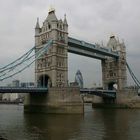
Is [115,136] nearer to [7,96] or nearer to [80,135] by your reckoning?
[80,135]

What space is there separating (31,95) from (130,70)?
136ft

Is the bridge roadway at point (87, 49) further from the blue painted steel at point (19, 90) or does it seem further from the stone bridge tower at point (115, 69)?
the blue painted steel at point (19, 90)

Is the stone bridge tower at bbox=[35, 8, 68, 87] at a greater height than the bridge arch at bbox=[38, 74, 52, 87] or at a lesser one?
greater

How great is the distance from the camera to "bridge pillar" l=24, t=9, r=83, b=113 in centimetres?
5744

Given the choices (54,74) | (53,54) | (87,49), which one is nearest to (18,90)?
(54,74)

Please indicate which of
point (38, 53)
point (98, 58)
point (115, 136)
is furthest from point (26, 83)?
point (115, 136)

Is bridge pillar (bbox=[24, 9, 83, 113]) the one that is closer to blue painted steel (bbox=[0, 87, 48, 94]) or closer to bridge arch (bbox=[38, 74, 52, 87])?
bridge arch (bbox=[38, 74, 52, 87])

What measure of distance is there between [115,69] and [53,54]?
3208 centimetres

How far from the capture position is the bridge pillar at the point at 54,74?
2261 inches

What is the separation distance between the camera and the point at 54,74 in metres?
65.6

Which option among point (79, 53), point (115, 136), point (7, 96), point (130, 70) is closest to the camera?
point (115, 136)

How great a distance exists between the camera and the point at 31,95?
65.2 m

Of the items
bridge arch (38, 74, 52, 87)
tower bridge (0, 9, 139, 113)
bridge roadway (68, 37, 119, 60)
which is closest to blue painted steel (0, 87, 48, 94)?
tower bridge (0, 9, 139, 113)

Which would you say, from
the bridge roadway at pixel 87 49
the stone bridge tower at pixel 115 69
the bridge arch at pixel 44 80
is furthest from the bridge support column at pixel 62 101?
the stone bridge tower at pixel 115 69
